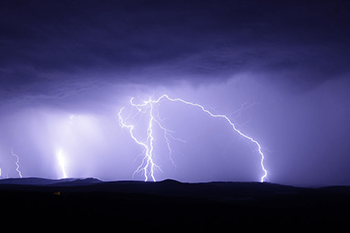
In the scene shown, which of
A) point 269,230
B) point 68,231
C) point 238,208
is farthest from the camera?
point 238,208

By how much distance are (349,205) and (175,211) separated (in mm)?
6835

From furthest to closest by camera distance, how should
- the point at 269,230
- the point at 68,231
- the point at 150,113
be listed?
1. the point at 150,113
2. the point at 269,230
3. the point at 68,231

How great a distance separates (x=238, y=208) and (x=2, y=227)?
649cm

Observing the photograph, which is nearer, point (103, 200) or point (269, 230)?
point (269, 230)

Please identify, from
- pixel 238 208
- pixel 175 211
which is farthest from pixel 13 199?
pixel 238 208

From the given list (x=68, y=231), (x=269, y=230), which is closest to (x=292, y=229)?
(x=269, y=230)

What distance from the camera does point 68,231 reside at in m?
5.39

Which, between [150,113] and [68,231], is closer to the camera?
[68,231]

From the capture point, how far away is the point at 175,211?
312 inches

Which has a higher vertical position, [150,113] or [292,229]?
[150,113]

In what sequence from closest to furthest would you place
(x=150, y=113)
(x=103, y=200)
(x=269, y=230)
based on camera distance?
(x=269, y=230) → (x=103, y=200) → (x=150, y=113)

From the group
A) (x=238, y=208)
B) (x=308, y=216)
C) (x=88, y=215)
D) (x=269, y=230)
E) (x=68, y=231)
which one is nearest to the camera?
(x=68, y=231)

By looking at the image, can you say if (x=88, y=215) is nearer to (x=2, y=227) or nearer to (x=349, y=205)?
(x=2, y=227)

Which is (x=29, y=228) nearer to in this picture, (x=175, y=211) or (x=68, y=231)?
(x=68, y=231)
